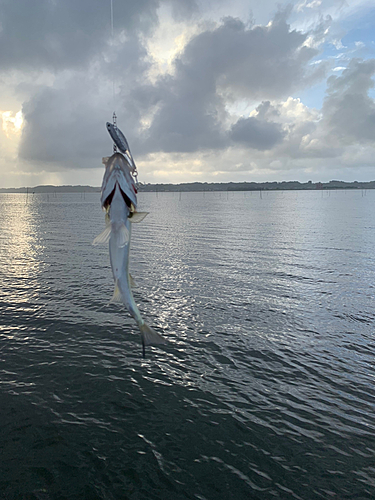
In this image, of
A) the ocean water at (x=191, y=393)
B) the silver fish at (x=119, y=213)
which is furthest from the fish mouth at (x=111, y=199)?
the ocean water at (x=191, y=393)

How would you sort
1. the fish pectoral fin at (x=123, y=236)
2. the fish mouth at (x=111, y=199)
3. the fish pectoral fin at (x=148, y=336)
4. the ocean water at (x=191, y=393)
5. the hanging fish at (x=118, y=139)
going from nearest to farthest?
1. the hanging fish at (x=118, y=139)
2. the fish mouth at (x=111, y=199)
3. the fish pectoral fin at (x=123, y=236)
4. the fish pectoral fin at (x=148, y=336)
5. the ocean water at (x=191, y=393)

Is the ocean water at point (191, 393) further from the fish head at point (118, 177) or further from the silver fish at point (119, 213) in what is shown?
the fish head at point (118, 177)

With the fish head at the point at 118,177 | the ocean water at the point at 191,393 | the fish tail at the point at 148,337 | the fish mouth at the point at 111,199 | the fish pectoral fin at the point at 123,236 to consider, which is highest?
the fish head at the point at 118,177

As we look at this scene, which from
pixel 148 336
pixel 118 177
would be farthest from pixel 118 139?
pixel 148 336

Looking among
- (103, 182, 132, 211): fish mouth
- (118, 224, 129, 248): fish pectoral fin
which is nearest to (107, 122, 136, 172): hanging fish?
(103, 182, 132, 211): fish mouth

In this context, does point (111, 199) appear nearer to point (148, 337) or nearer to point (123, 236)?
point (123, 236)

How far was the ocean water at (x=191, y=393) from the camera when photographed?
10.5 m

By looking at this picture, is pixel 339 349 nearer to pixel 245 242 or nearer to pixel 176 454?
pixel 176 454

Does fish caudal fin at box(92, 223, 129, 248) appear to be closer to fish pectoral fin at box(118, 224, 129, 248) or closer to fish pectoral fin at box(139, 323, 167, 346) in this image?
fish pectoral fin at box(118, 224, 129, 248)

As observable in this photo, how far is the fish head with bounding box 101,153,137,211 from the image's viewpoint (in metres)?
3.78

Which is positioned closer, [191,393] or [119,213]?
[119,213]

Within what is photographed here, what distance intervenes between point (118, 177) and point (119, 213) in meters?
0.49

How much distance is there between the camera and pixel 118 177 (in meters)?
3.84

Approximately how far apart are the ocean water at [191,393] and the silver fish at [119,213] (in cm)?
878
